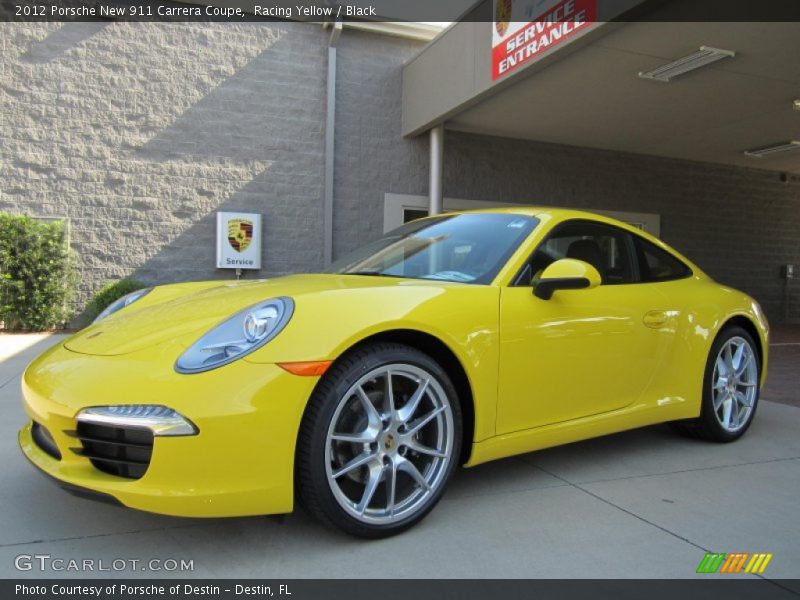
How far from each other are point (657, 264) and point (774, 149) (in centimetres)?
927

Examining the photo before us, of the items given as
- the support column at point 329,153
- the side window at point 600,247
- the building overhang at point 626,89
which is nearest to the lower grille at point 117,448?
the side window at point 600,247

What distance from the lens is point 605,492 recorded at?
115 inches

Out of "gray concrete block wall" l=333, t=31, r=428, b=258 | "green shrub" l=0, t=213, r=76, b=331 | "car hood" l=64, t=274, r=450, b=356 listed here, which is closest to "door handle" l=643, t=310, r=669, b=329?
"car hood" l=64, t=274, r=450, b=356

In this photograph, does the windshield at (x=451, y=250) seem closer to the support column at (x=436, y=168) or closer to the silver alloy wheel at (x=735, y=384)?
the silver alloy wheel at (x=735, y=384)

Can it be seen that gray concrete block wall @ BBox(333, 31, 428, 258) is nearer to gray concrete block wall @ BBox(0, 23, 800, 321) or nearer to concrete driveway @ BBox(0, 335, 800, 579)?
gray concrete block wall @ BBox(0, 23, 800, 321)

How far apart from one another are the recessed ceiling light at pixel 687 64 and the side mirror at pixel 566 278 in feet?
16.1

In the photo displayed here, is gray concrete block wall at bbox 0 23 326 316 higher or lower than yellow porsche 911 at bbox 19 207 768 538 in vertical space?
higher

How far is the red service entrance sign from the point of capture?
6.06 metres

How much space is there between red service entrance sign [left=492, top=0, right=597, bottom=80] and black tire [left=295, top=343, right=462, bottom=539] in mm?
4834

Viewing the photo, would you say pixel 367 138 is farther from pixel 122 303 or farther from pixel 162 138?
pixel 122 303

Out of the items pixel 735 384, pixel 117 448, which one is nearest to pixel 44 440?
pixel 117 448

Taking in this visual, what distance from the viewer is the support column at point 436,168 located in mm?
9758
